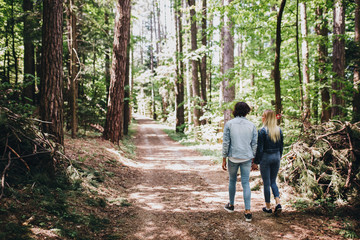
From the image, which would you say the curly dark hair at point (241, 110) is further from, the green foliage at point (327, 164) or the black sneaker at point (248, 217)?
the green foliage at point (327, 164)

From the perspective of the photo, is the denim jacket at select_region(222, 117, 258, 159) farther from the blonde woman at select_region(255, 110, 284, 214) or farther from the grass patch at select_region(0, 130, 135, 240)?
the grass patch at select_region(0, 130, 135, 240)

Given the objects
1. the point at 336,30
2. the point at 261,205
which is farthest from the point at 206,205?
the point at 336,30

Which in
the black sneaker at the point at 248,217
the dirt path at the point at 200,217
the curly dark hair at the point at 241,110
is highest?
the curly dark hair at the point at 241,110

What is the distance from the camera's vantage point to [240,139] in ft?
14.1

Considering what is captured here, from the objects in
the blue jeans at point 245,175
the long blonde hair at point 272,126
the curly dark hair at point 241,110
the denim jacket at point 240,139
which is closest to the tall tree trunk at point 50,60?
the denim jacket at point 240,139

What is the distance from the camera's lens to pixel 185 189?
6484 millimetres

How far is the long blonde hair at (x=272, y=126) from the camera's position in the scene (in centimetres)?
440

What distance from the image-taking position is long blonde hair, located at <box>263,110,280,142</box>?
173 inches

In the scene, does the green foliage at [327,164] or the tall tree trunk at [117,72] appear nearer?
the green foliage at [327,164]

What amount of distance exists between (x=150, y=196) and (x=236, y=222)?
246 cm

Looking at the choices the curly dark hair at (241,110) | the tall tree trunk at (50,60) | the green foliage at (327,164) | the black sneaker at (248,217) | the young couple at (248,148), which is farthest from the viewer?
the tall tree trunk at (50,60)

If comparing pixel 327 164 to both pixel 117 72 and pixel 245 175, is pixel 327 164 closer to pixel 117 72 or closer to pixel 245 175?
pixel 245 175

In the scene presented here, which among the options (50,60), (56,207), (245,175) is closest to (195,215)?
(245,175)

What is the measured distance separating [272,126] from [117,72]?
29.4 ft
